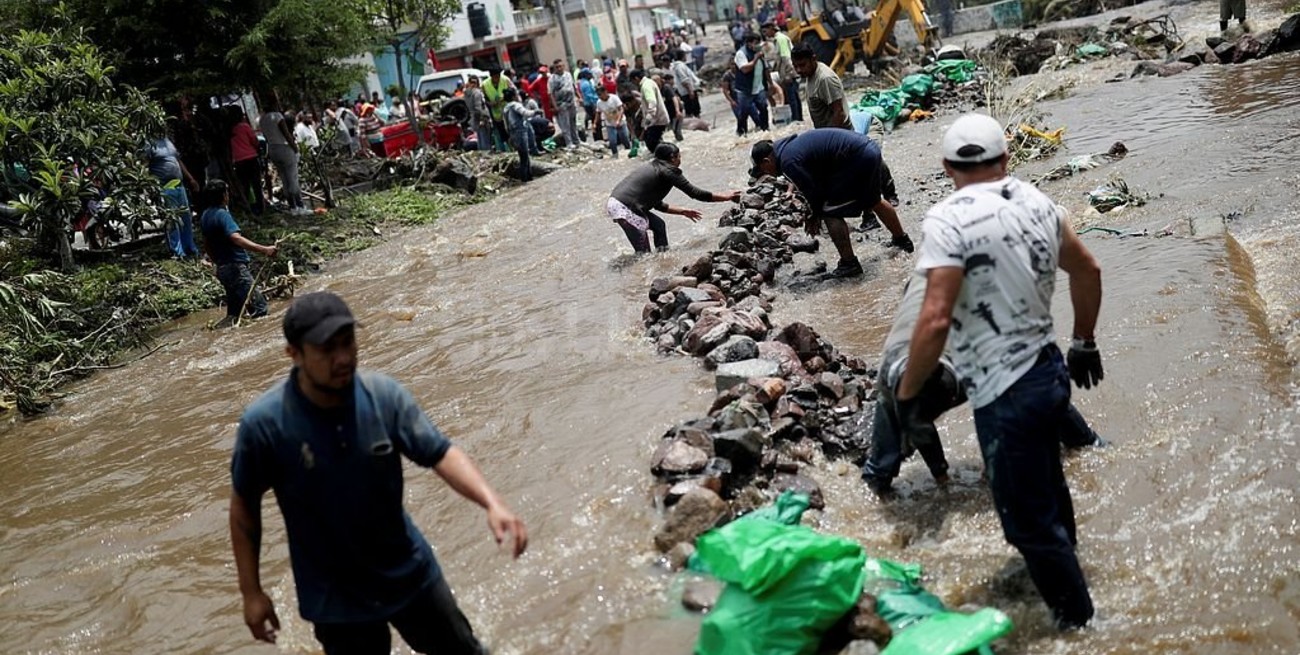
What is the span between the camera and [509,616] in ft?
13.6

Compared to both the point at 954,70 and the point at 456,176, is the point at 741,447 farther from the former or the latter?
A: the point at 954,70

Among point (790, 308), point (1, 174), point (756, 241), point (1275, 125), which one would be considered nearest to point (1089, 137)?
point (1275, 125)

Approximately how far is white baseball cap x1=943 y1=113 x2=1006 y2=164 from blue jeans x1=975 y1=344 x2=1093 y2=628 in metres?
0.59

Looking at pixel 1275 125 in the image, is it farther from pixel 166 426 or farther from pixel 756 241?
pixel 166 426

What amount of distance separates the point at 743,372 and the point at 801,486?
1248 millimetres

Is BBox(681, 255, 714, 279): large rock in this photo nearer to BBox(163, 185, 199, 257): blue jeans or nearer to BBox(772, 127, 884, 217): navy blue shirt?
BBox(772, 127, 884, 217): navy blue shirt

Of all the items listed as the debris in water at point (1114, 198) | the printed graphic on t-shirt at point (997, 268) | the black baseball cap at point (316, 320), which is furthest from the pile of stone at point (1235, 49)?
the black baseball cap at point (316, 320)

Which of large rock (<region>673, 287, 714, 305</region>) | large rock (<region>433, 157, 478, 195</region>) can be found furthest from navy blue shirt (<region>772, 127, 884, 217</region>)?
large rock (<region>433, 157, 478, 195</region>)

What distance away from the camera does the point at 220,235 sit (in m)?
9.68

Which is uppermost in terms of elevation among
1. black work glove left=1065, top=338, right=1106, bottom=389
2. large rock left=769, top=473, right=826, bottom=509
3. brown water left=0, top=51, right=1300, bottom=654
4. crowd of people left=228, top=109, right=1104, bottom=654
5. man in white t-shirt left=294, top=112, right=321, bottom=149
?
man in white t-shirt left=294, top=112, right=321, bottom=149

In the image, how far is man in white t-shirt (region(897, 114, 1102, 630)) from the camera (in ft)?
9.88

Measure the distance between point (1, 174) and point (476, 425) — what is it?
7547 mm

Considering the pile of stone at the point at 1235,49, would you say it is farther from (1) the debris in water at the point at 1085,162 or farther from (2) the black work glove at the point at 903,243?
(2) the black work glove at the point at 903,243

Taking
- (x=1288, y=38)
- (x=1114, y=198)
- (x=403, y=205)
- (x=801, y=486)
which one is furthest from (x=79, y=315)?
(x=1288, y=38)
